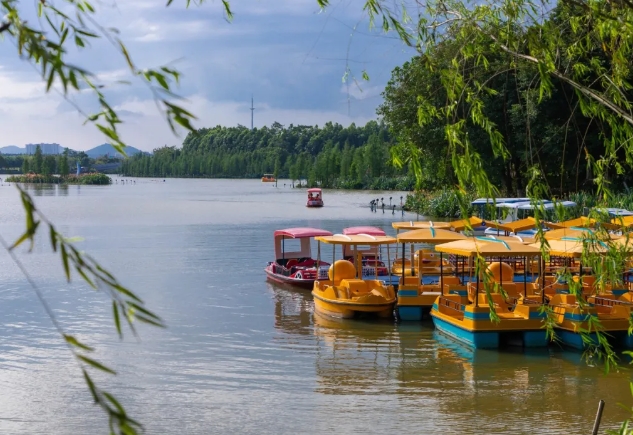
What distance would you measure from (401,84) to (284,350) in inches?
1362

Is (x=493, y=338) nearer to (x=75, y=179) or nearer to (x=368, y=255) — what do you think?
(x=368, y=255)

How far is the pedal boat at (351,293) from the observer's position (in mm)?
19516

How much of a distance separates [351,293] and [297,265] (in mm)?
7623

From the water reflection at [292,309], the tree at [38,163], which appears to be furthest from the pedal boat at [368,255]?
the tree at [38,163]

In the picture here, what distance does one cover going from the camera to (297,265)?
90.7ft

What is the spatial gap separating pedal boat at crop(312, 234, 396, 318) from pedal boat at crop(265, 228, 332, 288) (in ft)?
8.48

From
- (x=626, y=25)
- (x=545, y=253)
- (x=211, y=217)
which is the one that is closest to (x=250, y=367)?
(x=545, y=253)

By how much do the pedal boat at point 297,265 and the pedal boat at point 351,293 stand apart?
2.59 metres

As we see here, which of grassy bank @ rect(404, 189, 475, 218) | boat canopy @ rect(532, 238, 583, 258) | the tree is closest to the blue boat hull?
boat canopy @ rect(532, 238, 583, 258)

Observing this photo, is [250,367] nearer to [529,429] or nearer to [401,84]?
[529,429]

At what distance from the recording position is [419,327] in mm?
19125

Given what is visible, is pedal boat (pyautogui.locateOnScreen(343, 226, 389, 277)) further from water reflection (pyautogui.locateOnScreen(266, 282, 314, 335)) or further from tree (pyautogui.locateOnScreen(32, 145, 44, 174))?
tree (pyautogui.locateOnScreen(32, 145, 44, 174))

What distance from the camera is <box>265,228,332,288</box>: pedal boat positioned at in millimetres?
25484

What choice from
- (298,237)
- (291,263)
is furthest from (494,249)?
(291,263)
